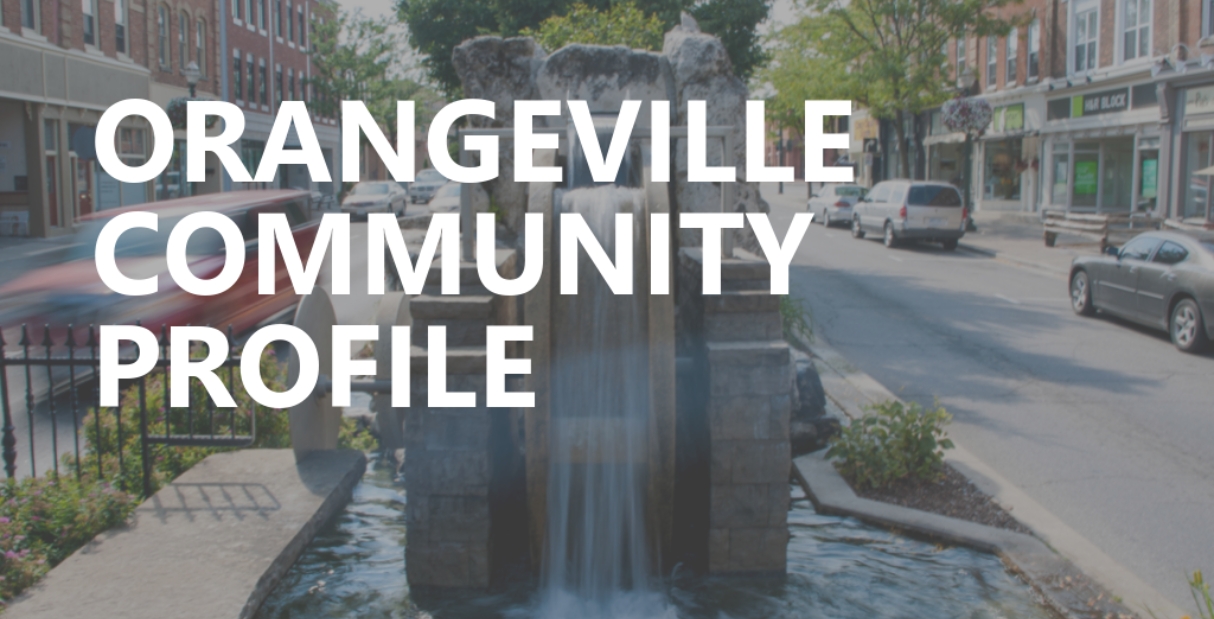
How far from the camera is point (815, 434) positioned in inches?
340

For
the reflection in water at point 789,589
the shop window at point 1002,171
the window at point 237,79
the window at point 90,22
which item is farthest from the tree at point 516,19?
the window at point 237,79

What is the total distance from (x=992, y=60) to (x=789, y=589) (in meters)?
40.7

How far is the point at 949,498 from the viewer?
7312mm

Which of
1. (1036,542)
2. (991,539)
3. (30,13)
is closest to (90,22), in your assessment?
(30,13)

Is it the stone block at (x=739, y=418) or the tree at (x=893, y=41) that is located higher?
the tree at (x=893, y=41)

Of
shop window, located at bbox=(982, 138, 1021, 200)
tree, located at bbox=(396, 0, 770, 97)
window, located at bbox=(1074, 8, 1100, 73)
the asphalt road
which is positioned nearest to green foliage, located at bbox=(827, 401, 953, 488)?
the asphalt road

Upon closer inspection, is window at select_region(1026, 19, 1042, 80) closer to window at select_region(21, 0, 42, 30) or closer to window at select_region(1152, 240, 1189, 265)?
window at select_region(1152, 240, 1189, 265)

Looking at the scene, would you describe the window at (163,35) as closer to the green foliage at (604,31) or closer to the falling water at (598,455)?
the green foliage at (604,31)

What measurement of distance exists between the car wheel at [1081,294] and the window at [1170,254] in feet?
6.65

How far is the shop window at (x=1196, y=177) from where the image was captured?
2823cm

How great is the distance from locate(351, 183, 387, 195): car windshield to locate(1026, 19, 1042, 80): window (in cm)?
2506

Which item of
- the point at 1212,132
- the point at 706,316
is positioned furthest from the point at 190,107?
the point at 1212,132

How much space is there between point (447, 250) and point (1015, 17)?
35082 mm

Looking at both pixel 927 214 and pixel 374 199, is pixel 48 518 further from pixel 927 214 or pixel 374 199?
pixel 374 199
